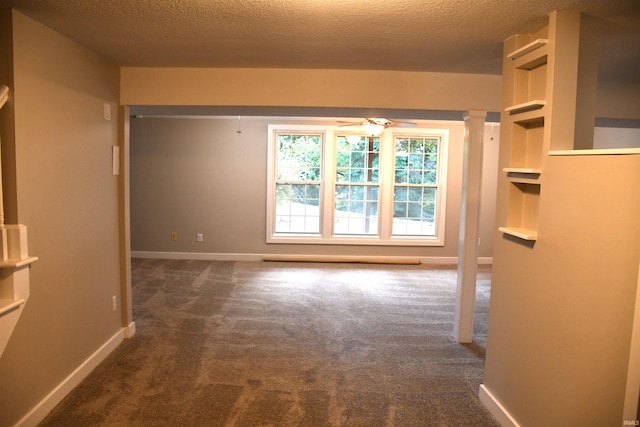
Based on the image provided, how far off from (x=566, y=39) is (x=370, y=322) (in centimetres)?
297

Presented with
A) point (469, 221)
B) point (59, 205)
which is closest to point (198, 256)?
point (59, 205)

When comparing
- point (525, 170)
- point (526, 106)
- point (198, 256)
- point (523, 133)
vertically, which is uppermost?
point (526, 106)

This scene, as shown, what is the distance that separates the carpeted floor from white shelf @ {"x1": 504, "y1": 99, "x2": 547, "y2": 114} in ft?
6.05

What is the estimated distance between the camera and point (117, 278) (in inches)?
141

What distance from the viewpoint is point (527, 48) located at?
7.65 ft

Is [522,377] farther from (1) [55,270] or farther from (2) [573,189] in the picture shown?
(1) [55,270]

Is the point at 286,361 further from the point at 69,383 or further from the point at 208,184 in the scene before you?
the point at 208,184

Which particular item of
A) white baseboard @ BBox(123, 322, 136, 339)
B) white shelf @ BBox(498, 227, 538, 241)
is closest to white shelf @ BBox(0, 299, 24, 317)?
white baseboard @ BBox(123, 322, 136, 339)

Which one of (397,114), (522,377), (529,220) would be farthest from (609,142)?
(522,377)

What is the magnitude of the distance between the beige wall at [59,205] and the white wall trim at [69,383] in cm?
4

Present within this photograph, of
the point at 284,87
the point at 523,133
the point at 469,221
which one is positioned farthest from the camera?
the point at 469,221

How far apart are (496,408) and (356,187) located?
4.81 meters

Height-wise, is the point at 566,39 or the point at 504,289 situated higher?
the point at 566,39

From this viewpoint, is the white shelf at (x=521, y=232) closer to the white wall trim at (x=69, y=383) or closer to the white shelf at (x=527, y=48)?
the white shelf at (x=527, y=48)
